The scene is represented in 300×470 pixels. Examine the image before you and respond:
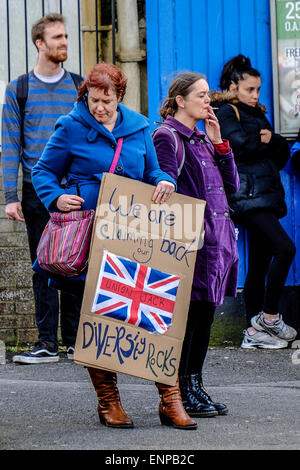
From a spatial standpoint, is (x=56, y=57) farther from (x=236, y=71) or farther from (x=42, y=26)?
(x=236, y=71)

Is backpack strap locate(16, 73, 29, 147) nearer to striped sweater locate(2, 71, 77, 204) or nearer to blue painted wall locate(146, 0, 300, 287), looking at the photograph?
striped sweater locate(2, 71, 77, 204)

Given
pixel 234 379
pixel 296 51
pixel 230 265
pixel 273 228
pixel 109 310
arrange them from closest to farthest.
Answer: pixel 109 310
pixel 230 265
pixel 234 379
pixel 273 228
pixel 296 51

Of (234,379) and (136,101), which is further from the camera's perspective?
(136,101)

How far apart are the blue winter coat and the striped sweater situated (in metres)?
2.07

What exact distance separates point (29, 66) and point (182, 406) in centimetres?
456

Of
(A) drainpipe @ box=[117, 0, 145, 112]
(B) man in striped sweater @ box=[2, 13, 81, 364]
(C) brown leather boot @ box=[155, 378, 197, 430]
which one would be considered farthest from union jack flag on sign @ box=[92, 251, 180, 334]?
(A) drainpipe @ box=[117, 0, 145, 112]

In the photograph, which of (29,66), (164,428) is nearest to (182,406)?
(164,428)

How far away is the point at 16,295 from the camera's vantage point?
8.60 metres

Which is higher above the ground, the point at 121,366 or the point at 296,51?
the point at 296,51

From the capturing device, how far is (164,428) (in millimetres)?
5191

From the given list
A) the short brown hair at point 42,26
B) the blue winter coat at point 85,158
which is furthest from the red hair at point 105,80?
the short brown hair at point 42,26

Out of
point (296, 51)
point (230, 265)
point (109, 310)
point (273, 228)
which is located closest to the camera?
point (109, 310)

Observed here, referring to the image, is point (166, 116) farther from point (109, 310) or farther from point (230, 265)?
point (109, 310)

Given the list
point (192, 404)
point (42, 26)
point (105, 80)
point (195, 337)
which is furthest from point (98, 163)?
point (42, 26)
